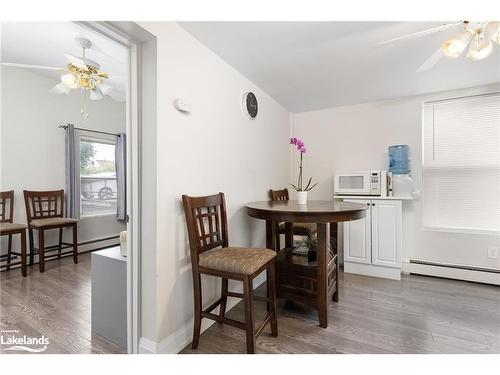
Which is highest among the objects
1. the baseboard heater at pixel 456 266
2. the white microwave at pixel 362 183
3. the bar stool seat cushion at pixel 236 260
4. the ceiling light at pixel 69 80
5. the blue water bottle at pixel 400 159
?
the ceiling light at pixel 69 80

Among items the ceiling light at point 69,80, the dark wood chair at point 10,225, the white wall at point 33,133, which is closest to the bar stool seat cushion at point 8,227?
the dark wood chair at point 10,225

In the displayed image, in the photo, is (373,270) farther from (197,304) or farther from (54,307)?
(54,307)

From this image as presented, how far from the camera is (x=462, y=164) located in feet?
9.16

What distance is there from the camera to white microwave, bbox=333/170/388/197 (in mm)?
2906

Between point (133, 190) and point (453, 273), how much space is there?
11.2ft

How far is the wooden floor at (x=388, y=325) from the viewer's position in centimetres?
160

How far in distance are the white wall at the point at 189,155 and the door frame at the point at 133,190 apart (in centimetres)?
8

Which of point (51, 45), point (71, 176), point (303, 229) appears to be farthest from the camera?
point (71, 176)

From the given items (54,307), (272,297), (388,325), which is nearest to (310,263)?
(272,297)

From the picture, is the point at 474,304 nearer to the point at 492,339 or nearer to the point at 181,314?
the point at 492,339

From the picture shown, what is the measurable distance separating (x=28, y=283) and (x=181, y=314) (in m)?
2.16

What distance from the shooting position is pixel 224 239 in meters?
1.86

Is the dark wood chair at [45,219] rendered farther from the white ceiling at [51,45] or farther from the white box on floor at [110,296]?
the white box on floor at [110,296]

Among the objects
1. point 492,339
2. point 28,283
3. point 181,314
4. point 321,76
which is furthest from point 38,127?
point 492,339
